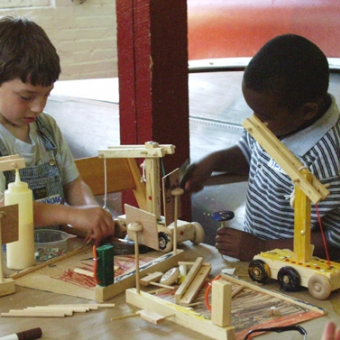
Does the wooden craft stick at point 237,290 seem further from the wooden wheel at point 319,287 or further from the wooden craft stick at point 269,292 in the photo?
the wooden wheel at point 319,287

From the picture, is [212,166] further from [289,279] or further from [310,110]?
[289,279]

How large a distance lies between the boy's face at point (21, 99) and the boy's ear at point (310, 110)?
2.19ft

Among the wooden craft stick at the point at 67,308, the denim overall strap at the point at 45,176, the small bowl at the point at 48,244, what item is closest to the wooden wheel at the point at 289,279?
the wooden craft stick at the point at 67,308

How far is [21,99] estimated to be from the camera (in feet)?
5.02

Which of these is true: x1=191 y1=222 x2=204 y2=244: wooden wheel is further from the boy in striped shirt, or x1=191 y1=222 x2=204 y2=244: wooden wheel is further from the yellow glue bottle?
the yellow glue bottle

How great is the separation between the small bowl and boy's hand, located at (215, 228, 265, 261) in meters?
0.38

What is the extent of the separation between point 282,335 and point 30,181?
860mm

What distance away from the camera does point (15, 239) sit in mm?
1233

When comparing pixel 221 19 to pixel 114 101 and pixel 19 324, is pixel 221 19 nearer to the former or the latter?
pixel 114 101

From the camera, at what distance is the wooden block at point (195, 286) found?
1.15m

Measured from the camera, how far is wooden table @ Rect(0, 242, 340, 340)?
3.35ft

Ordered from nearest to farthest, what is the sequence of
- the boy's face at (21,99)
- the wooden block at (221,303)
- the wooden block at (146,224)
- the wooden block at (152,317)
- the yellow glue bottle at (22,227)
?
the wooden block at (221,303) < the wooden block at (152,317) < the wooden block at (146,224) < the yellow glue bottle at (22,227) < the boy's face at (21,99)

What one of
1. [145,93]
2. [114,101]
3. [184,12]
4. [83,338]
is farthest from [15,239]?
[114,101]

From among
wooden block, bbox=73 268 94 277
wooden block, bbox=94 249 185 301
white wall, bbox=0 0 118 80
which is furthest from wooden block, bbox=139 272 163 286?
white wall, bbox=0 0 118 80
